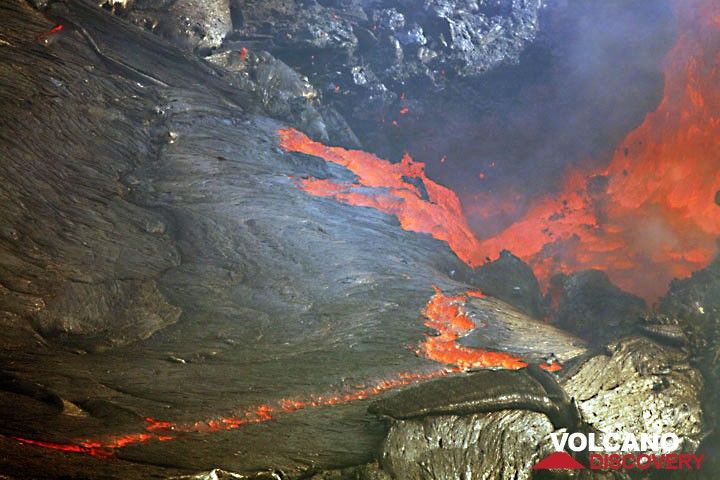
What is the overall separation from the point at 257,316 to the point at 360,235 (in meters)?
1.88

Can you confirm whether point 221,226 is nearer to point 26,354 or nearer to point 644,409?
point 26,354

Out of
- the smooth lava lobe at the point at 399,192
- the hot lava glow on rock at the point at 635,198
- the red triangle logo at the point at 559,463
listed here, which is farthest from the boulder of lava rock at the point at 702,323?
the smooth lava lobe at the point at 399,192

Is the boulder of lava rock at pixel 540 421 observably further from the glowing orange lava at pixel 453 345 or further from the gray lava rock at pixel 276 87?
the gray lava rock at pixel 276 87

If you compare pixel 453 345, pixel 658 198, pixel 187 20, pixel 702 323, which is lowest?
pixel 453 345

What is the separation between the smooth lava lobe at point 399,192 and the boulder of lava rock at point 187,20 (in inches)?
73.4

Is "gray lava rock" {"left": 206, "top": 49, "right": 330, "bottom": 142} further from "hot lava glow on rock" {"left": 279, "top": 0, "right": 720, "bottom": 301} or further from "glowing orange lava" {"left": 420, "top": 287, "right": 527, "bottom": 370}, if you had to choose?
"glowing orange lava" {"left": 420, "top": 287, "right": 527, "bottom": 370}

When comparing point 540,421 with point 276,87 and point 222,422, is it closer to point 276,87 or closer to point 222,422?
point 222,422

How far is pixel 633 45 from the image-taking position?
8.64 meters

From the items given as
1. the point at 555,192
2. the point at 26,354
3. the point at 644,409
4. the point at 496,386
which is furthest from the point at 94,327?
the point at 555,192

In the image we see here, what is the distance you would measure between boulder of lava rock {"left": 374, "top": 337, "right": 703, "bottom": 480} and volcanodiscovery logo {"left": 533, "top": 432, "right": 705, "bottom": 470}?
2.4 inches

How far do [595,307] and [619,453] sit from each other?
117 inches

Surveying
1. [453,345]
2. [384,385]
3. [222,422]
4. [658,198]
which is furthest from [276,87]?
[658,198]

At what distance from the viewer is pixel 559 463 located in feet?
14.5

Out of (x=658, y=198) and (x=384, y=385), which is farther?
(x=658, y=198)
